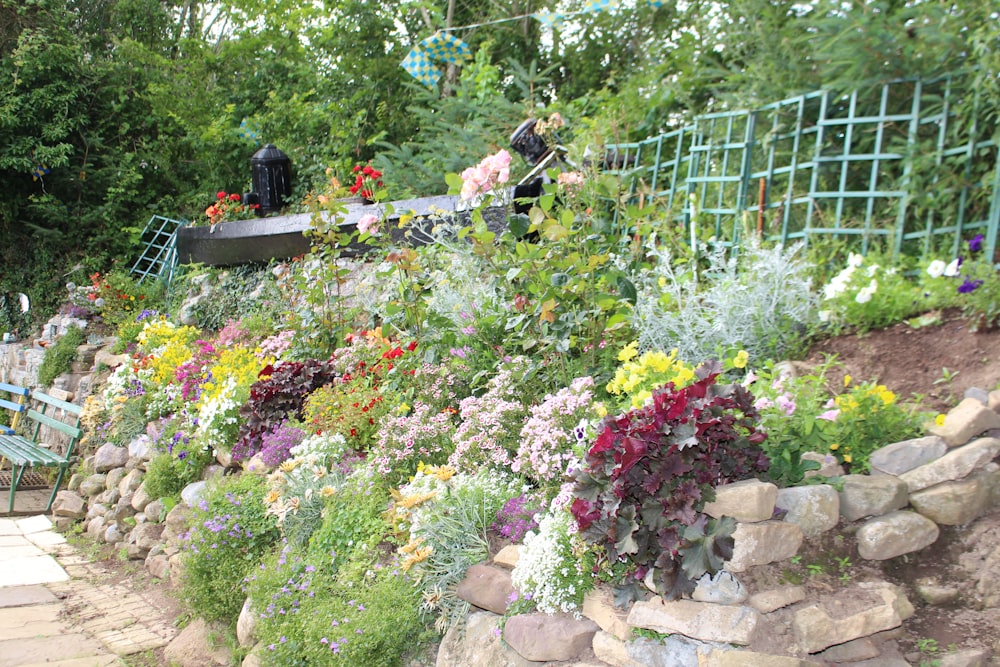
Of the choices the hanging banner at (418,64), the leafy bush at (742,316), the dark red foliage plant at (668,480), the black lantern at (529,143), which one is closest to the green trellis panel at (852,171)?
the black lantern at (529,143)

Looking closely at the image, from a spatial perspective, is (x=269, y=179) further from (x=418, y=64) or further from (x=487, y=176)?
(x=487, y=176)

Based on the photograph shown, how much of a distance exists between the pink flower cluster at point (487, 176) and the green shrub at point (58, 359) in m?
6.54

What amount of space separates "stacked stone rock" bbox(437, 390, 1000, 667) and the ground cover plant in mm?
92

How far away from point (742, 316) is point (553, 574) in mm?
1807

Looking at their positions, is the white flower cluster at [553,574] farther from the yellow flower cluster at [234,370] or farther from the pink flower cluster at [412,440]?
the yellow flower cluster at [234,370]

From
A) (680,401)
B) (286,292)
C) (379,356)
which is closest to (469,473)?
(680,401)

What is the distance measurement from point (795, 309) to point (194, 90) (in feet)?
35.0

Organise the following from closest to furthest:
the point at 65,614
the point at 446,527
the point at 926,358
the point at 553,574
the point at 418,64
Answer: the point at 553,574 < the point at 446,527 < the point at 926,358 < the point at 65,614 < the point at 418,64

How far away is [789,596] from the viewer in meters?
2.33

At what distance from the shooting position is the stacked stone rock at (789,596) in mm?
2275

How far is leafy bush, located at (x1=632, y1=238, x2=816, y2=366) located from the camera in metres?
3.77

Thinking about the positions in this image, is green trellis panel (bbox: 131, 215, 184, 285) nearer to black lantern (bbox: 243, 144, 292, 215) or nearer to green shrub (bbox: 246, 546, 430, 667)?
black lantern (bbox: 243, 144, 292, 215)


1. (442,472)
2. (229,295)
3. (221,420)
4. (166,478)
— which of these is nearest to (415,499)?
(442,472)

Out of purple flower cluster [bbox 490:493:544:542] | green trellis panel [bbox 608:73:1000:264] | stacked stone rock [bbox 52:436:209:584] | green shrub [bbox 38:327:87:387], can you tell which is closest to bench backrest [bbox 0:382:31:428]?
green shrub [bbox 38:327:87:387]
